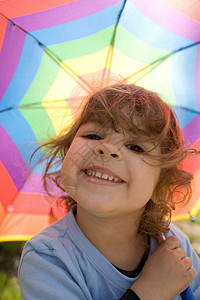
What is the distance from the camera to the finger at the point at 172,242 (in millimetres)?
1210

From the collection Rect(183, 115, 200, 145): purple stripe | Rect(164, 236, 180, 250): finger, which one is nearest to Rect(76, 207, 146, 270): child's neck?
Rect(164, 236, 180, 250): finger

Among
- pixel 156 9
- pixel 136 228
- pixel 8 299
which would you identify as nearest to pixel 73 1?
pixel 156 9

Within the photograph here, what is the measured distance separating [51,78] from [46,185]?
0.43 metres

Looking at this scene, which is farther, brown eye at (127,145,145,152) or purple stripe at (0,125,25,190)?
purple stripe at (0,125,25,190)

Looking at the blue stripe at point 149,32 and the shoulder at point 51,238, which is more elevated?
the blue stripe at point 149,32

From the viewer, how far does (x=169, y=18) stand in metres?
1.33

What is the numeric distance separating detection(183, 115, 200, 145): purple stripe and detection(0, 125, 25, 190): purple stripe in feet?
2.17

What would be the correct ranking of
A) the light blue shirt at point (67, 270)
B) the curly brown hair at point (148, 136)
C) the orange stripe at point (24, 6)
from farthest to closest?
1. the orange stripe at point (24, 6)
2. the curly brown hair at point (148, 136)
3. the light blue shirt at point (67, 270)

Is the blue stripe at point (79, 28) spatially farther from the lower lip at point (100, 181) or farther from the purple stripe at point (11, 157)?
the lower lip at point (100, 181)

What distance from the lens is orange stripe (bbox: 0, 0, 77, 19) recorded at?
3.88 ft

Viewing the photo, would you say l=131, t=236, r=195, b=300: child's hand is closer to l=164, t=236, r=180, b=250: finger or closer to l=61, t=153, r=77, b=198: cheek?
l=164, t=236, r=180, b=250: finger

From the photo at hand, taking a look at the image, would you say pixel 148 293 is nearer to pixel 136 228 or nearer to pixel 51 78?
pixel 136 228

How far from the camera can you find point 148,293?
3.32 feet

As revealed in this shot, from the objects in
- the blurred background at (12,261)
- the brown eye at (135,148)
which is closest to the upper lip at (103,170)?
the brown eye at (135,148)
